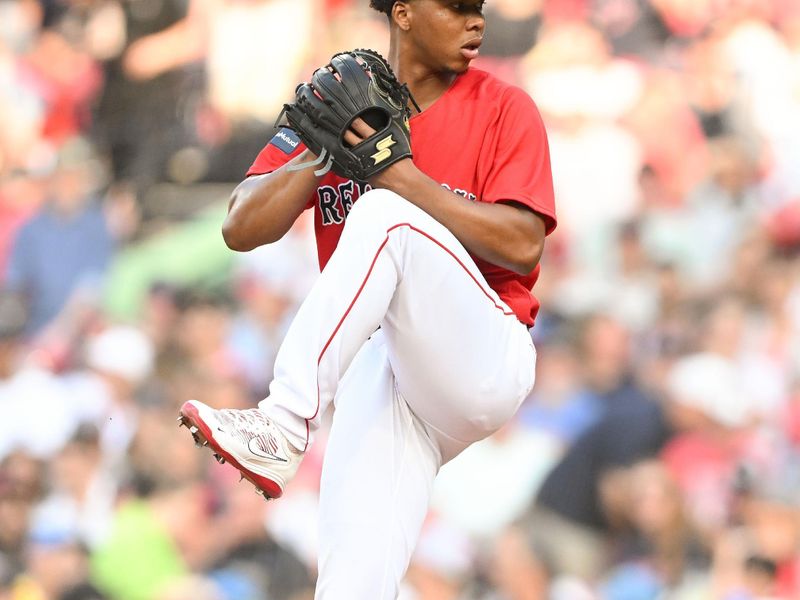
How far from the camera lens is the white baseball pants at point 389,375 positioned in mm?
2670

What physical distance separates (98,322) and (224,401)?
3.29 ft

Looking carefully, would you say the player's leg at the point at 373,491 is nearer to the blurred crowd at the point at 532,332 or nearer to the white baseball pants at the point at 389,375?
the white baseball pants at the point at 389,375

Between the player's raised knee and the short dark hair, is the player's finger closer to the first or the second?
the player's raised knee

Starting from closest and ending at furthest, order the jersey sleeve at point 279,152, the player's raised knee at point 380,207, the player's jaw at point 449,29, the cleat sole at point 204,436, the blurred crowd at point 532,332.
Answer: the cleat sole at point 204,436
the player's raised knee at point 380,207
the player's jaw at point 449,29
the jersey sleeve at point 279,152
the blurred crowd at point 532,332

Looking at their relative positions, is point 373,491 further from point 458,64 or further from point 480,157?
point 458,64

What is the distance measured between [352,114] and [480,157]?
1.24 feet

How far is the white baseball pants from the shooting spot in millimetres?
2670

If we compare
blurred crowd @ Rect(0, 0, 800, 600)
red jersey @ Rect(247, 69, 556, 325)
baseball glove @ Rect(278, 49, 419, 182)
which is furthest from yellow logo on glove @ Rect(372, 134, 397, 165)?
blurred crowd @ Rect(0, 0, 800, 600)

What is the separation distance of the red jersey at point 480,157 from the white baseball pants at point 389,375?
18cm

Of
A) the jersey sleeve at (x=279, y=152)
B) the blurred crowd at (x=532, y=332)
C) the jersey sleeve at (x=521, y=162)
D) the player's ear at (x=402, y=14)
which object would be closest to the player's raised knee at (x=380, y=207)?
the jersey sleeve at (x=521, y=162)

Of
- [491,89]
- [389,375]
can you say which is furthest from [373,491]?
[491,89]

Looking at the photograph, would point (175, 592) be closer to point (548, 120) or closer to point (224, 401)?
point (224, 401)

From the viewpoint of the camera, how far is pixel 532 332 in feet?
19.3

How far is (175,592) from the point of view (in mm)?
6199
